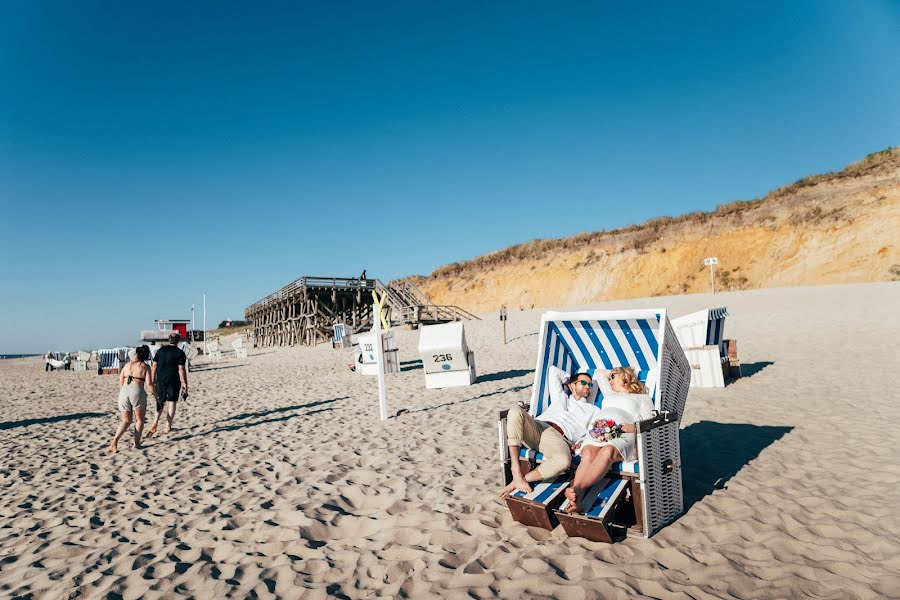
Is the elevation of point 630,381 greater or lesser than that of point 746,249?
lesser

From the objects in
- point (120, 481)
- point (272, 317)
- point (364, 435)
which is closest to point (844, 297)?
point (364, 435)

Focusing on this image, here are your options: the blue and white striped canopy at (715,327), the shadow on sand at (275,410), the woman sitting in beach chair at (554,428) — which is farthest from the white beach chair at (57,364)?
the blue and white striped canopy at (715,327)

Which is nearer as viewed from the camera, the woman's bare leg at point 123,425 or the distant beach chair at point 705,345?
the woman's bare leg at point 123,425

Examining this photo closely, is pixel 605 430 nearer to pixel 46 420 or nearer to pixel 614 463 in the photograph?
pixel 614 463

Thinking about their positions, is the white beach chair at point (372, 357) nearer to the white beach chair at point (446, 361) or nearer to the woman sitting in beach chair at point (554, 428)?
the white beach chair at point (446, 361)

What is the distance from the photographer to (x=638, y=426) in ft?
10.3

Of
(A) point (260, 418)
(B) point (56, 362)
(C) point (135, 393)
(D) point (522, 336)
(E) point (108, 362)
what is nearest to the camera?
(C) point (135, 393)

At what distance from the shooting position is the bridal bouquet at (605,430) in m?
3.35

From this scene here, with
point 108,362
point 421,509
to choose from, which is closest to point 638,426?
point 421,509

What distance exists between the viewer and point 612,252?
114ft

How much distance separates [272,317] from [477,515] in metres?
39.9

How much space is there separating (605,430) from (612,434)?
2.1 inches

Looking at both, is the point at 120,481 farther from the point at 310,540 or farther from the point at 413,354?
the point at 413,354

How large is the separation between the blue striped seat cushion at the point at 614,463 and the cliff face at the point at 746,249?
26.9 meters
